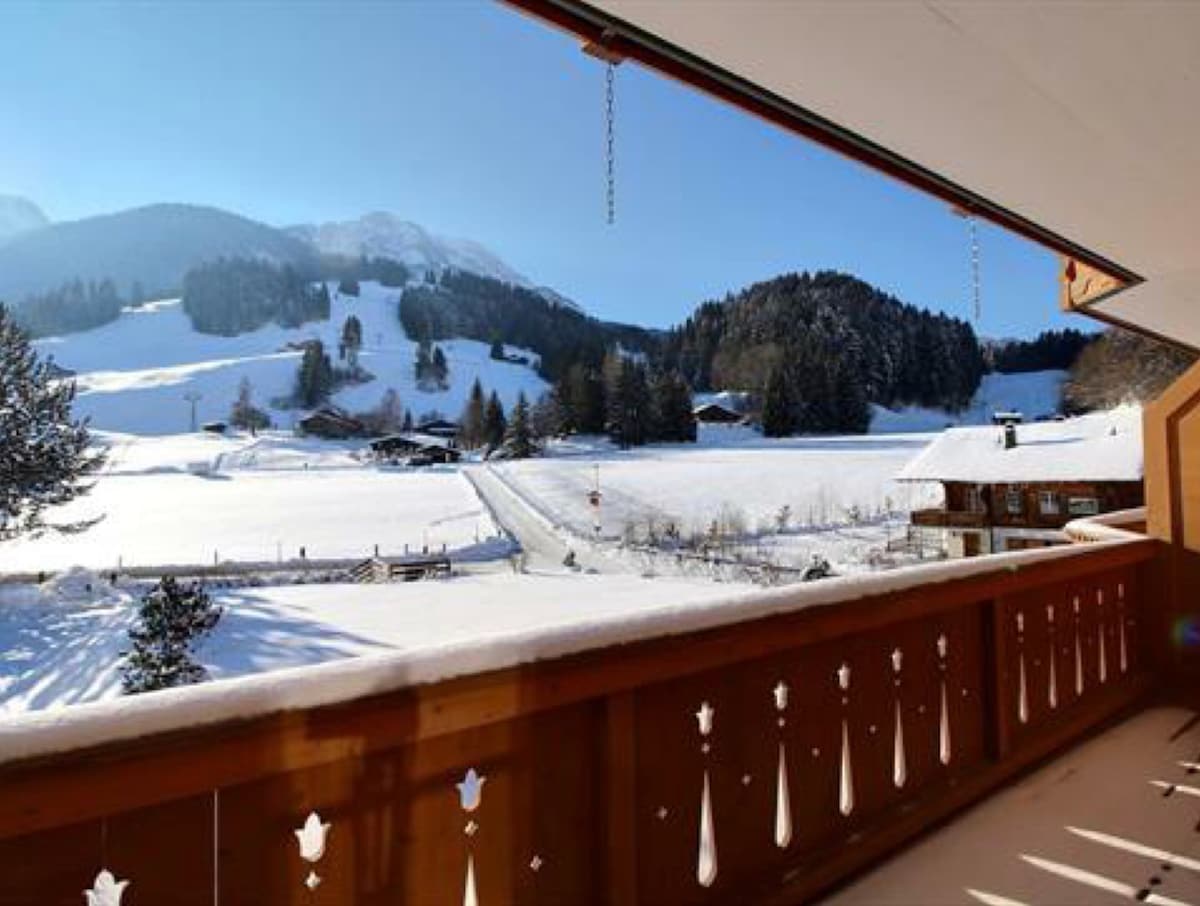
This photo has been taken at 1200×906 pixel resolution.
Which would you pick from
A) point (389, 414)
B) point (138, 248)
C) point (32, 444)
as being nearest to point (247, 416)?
point (389, 414)

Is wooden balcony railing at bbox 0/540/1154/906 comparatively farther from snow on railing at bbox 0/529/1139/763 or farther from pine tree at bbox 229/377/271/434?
pine tree at bbox 229/377/271/434

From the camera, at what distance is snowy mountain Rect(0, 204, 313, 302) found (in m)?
156

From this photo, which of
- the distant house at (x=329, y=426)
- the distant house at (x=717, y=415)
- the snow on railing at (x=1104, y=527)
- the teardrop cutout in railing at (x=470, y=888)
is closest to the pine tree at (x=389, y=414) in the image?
the distant house at (x=329, y=426)

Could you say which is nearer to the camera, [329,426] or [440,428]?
[329,426]

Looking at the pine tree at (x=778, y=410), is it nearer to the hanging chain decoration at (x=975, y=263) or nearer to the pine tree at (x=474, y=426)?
the pine tree at (x=474, y=426)

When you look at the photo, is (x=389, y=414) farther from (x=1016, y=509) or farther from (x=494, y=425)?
(x=1016, y=509)

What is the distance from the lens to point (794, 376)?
57.5 meters

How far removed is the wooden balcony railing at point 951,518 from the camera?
22734mm

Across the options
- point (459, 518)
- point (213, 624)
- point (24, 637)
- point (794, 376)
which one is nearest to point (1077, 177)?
point (213, 624)

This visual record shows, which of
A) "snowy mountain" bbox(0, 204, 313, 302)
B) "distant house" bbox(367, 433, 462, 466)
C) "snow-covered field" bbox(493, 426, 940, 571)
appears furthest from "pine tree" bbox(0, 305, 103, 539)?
"snowy mountain" bbox(0, 204, 313, 302)

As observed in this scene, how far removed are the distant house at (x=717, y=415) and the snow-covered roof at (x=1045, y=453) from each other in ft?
116

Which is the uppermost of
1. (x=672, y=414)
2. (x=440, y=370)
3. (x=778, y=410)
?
(x=440, y=370)

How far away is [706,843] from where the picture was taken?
1776 mm

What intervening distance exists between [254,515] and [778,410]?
36.8 meters
